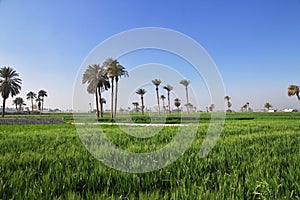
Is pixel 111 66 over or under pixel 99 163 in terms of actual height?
over

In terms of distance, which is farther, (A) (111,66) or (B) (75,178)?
(A) (111,66)

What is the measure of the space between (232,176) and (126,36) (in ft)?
12.6

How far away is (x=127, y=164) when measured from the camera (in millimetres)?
4184

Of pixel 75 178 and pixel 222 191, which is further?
pixel 75 178

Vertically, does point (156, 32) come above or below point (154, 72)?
above

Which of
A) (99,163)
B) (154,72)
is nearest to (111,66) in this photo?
(154,72)

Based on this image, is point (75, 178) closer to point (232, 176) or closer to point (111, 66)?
point (232, 176)

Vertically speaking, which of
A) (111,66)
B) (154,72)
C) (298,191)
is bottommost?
(298,191)

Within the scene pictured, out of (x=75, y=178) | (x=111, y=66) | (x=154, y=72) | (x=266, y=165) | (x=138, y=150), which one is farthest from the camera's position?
(x=111, y=66)

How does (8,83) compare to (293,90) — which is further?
(293,90)

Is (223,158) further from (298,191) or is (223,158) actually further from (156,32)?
(156,32)

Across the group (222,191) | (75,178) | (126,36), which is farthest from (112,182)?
(126,36)

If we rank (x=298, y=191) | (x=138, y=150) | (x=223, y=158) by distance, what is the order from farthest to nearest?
(x=138, y=150), (x=223, y=158), (x=298, y=191)

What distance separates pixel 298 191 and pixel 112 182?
236 centimetres
